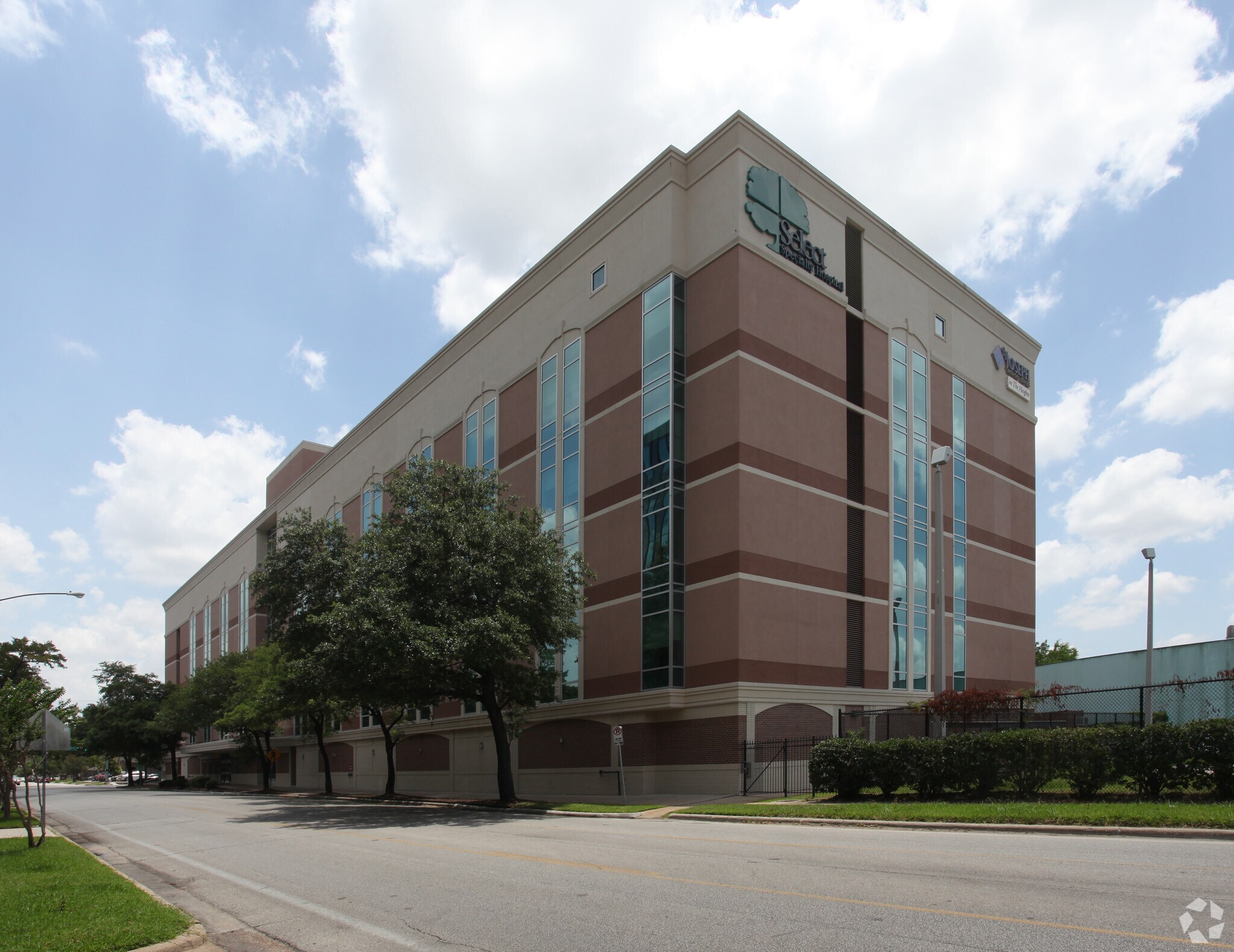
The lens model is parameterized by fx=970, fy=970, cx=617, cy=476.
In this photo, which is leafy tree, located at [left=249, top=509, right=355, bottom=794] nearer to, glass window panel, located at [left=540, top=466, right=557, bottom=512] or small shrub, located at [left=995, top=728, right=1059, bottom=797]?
glass window panel, located at [left=540, top=466, right=557, bottom=512]

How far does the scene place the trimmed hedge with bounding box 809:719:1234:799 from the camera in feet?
52.5

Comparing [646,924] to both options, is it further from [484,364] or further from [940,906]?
[484,364]

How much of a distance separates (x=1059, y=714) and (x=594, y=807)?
41.6ft

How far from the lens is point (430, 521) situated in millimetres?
30641

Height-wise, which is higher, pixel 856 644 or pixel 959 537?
pixel 959 537

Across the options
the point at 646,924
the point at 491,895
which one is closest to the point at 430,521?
the point at 491,895

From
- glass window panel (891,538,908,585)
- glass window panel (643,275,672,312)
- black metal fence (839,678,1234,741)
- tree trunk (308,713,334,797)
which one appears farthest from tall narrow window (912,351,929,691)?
tree trunk (308,713,334,797)

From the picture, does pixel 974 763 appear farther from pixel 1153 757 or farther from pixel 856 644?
pixel 856 644

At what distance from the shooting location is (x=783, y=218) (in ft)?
111

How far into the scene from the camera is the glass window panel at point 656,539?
3234cm

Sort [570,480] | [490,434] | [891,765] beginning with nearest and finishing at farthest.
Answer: [891,765] < [570,480] < [490,434]

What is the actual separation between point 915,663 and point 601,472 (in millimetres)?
13752

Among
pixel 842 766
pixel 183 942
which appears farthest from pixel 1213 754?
pixel 183 942
